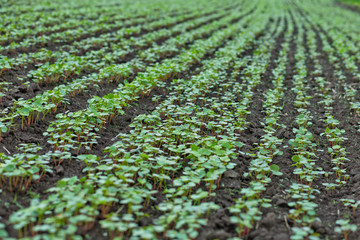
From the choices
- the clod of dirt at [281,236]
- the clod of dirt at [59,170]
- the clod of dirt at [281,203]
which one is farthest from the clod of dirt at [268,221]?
the clod of dirt at [59,170]

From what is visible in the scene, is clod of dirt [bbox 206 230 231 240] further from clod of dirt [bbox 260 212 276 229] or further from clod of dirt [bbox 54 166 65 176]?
clod of dirt [bbox 54 166 65 176]

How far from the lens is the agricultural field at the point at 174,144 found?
2.54m

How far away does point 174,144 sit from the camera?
12.7 feet

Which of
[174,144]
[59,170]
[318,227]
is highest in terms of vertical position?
[59,170]

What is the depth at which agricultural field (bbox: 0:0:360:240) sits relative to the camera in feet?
8.34

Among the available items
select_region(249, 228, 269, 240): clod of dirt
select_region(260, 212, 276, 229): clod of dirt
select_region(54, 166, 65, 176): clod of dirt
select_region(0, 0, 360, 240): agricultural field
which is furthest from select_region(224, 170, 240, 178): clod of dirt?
select_region(54, 166, 65, 176): clod of dirt

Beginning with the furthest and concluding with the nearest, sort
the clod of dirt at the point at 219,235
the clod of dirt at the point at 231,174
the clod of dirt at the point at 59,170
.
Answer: the clod of dirt at the point at 231,174 → the clod of dirt at the point at 59,170 → the clod of dirt at the point at 219,235

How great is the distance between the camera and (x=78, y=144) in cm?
375

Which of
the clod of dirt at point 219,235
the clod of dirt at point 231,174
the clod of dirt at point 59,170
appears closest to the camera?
the clod of dirt at point 219,235

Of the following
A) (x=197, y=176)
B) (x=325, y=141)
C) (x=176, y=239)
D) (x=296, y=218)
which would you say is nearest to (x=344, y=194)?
(x=296, y=218)

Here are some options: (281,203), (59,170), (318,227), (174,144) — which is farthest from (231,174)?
(59,170)

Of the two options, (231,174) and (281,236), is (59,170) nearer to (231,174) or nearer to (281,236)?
(231,174)

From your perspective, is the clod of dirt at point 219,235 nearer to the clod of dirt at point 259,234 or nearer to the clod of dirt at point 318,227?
the clod of dirt at point 259,234

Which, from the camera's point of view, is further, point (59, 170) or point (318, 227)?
point (59, 170)
